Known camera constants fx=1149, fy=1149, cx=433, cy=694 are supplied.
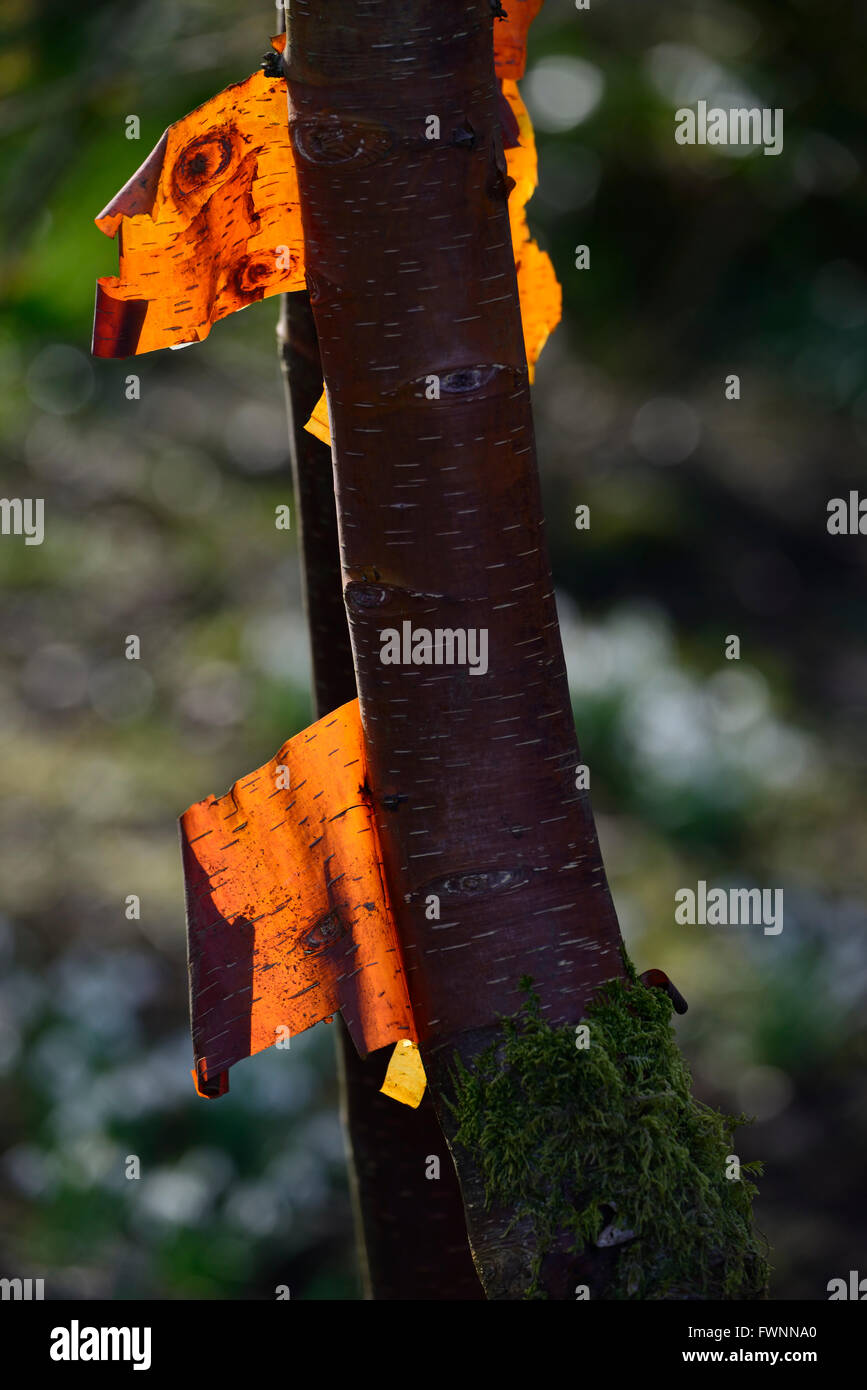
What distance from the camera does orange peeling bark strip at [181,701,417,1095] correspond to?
49 centimetres

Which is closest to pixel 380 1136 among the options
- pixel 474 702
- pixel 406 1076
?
pixel 406 1076

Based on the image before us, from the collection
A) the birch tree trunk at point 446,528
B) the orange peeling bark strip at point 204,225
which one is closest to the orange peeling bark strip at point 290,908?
the birch tree trunk at point 446,528

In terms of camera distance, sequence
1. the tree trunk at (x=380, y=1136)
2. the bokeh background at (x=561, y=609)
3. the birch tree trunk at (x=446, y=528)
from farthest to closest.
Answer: the bokeh background at (x=561, y=609), the tree trunk at (x=380, y=1136), the birch tree trunk at (x=446, y=528)

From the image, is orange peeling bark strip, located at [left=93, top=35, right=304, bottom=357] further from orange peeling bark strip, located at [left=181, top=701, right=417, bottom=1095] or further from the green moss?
the green moss

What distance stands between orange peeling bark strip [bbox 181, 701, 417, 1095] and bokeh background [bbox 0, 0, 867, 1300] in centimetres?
129

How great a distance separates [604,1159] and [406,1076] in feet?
0.38

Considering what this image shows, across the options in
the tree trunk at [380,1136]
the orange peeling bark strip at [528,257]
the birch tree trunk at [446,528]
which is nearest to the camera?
the birch tree trunk at [446,528]

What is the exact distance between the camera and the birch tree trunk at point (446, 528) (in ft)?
1.42

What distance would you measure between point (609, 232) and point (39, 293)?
4.34ft

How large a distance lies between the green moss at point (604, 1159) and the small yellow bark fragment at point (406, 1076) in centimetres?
7

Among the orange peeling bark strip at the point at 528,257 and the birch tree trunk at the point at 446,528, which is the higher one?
the orange peeling bark strip at the point at 528,257

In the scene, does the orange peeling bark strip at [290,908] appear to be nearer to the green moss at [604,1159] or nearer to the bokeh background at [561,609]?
the green moss at [604,1159]

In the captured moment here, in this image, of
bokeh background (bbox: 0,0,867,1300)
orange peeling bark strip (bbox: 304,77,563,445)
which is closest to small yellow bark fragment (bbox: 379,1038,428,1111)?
orange peeling bark strip (bbox: 304,77,563,445)
